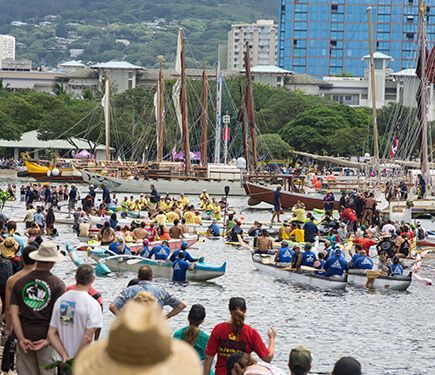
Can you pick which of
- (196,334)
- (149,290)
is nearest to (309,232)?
(149,290)

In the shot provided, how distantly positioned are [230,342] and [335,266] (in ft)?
79.0

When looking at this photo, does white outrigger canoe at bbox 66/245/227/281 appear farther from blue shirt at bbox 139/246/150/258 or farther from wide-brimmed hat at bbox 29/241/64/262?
wide-brimmed hat at bbox 29/241/64/262

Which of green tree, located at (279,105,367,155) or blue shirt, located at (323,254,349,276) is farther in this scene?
green tree, located at (279,105,367,155)

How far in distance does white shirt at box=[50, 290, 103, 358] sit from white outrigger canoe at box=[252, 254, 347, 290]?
957 inches

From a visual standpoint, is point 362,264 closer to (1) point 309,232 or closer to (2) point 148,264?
(2) point 148,264

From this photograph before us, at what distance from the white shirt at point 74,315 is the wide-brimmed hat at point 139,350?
6.94 m

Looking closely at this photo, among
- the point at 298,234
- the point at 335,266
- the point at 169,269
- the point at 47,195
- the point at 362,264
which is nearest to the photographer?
the point at 335,266

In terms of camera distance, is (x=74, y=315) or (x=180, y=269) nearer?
(x=74, y=315)


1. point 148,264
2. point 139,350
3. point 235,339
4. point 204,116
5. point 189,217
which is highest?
point 204,116

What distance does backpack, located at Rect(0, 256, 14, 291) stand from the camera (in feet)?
51.0

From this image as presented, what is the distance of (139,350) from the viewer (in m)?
4.84

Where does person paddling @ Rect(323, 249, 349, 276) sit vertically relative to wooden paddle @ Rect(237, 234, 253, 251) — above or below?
above

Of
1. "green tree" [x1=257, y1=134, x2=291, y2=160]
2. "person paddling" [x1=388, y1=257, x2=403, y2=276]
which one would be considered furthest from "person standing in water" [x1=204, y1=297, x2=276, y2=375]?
"green tree" [x1=257, y1=134, x2=291, y2=160]

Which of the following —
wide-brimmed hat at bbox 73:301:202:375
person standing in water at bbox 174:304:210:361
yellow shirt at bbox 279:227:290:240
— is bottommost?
yellow shirt at bbox 279:227:290:240
